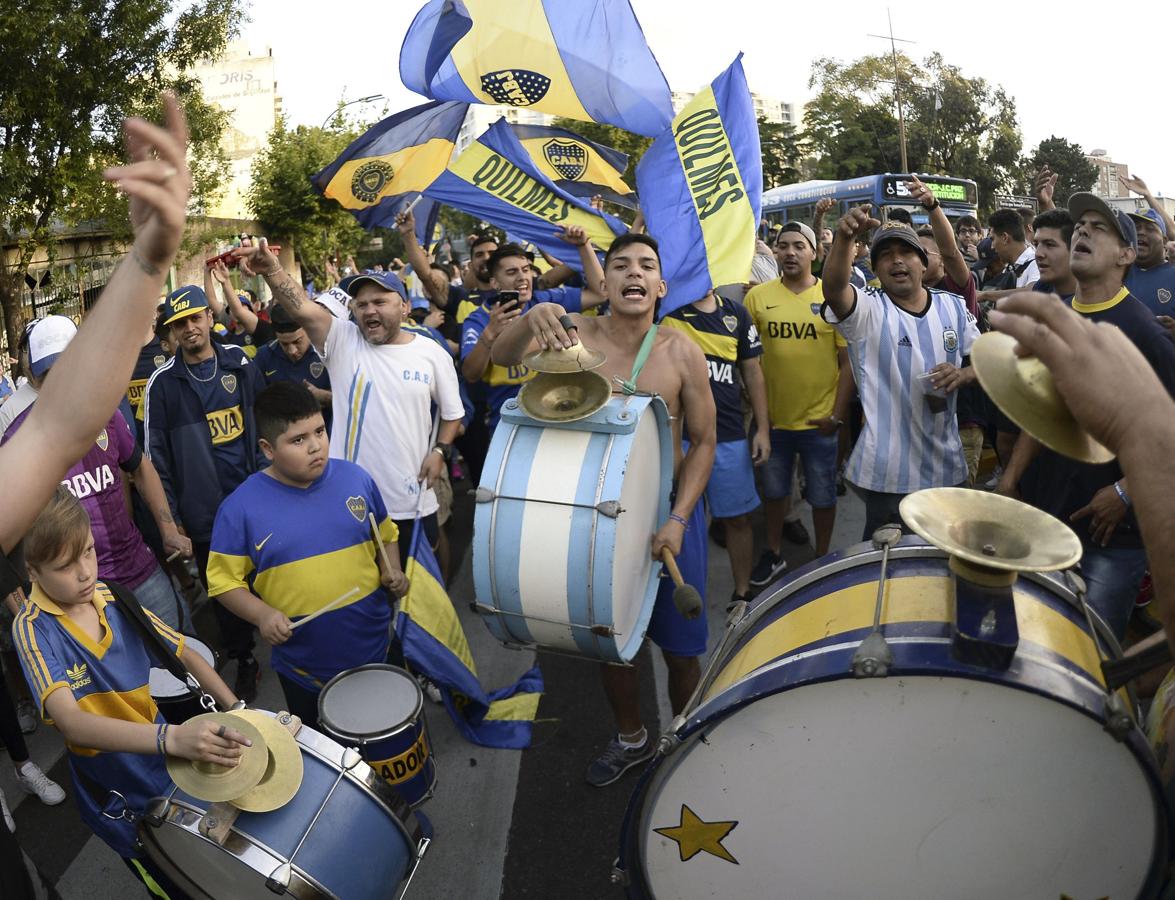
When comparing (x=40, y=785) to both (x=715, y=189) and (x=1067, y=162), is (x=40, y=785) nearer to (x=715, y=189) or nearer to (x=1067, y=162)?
(x=715, y=189)

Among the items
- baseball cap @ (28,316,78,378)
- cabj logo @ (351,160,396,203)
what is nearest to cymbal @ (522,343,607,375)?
baseball cap @ (28,316,78,378)

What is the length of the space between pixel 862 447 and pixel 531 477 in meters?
1.98

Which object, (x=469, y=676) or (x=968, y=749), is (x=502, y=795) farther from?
(x=968, y=749)

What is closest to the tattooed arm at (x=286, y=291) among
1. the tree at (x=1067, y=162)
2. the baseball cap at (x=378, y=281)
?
the baseball cap at (x=378, y=281)

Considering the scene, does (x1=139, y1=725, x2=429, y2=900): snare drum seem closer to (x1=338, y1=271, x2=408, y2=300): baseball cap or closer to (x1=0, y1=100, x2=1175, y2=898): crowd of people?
(x1=0, y1=100, x2=1175, y2=898): crowd of people

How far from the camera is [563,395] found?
9.81ft

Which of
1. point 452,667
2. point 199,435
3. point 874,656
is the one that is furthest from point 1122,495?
point 199,435

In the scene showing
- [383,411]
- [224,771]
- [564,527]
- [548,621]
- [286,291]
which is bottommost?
[548,621]

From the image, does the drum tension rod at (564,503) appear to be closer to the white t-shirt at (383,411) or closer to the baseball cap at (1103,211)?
the white t-shirt at (383,411)

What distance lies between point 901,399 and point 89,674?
11.5 ft

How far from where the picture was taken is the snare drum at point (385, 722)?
2795 millimetres

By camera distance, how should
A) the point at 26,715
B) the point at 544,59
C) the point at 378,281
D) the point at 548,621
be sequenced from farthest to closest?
the point at 544,59 → the point at 378,281 → the point at 26,715 → the point at 548,621

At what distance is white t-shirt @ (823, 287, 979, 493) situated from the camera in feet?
13.2

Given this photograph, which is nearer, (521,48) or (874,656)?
(874,656)
